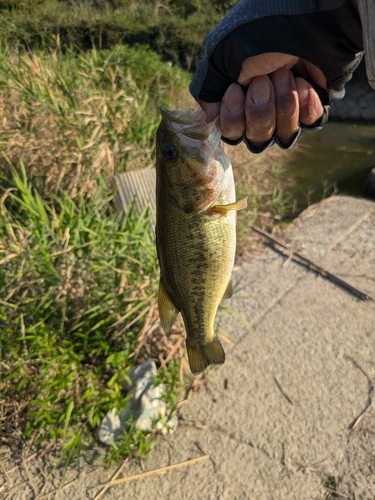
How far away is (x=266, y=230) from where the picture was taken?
211 inches

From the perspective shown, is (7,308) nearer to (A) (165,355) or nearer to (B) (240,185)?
(A) (165,355)

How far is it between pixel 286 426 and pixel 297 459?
0.75ft

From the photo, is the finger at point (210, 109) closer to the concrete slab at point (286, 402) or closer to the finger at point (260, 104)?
the finger at point (260, 104)

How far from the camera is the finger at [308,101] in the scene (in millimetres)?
1718

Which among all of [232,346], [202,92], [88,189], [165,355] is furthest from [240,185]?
[202,92]

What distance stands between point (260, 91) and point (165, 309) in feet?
2.89

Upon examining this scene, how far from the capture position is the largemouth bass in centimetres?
173

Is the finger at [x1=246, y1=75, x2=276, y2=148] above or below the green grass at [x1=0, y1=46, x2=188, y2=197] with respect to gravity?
above

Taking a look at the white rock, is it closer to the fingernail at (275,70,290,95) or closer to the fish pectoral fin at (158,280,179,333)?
the fish pectoral fin at (158,280,179,333)

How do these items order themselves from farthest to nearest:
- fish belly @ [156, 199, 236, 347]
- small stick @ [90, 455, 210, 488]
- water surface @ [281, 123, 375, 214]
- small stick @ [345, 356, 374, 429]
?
water surface @ [281, 123, 375, 214] < small stick @ [345, 356, 374, 429] < small stick @ [90, 455, 210, 488] < fish belly @ [156, 199, 236, 347]

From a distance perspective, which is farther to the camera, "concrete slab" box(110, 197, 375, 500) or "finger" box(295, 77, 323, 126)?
"concrete slab" box(110, 197, 375, 500)

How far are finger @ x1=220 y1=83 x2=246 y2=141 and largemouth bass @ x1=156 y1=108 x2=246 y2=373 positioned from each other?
2.6 inches

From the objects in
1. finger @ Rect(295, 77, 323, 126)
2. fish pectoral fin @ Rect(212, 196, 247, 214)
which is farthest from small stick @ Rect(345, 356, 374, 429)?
finger @ Rect(295, 77, 323, 126)

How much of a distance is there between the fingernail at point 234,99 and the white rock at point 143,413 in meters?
1.87
